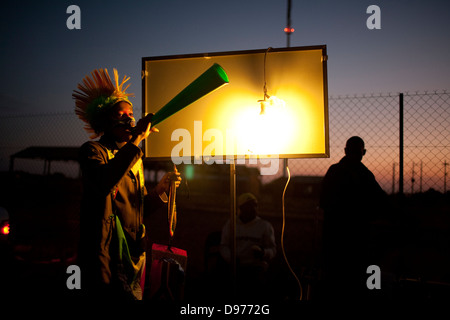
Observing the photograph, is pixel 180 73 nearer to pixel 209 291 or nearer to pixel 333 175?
pixel 333 175

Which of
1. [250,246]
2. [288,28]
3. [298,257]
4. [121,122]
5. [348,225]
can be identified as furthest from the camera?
[288,28]

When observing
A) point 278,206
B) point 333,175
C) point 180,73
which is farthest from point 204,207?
point 180,73

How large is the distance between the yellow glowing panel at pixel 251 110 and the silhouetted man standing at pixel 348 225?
4.95 feet

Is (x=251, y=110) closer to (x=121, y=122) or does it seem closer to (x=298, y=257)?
(x=121, y=122)

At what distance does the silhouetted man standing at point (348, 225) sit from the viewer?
9.58ft

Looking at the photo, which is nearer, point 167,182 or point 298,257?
point 167,182

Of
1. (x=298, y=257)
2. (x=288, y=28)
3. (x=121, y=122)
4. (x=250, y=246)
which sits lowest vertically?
(x=298, y=257)

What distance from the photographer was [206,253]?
12.2 feet

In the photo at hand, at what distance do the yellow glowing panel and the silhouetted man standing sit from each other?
151cm

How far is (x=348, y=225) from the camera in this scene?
9.68 feet

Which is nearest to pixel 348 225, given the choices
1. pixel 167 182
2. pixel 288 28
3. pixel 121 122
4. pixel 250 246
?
pixel 250 246

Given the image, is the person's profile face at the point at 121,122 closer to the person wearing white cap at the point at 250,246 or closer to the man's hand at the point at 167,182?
the man's hand at the point at 167,182

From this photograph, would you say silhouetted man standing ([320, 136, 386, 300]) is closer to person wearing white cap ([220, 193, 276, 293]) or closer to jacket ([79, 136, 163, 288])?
person wearing white cap ([220, 193, 276, 293])

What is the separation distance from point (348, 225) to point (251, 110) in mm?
1847
